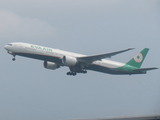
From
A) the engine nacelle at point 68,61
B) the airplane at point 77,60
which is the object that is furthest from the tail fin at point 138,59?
the engine nacelle at point 68,61

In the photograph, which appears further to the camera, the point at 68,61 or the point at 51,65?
the point at 51,65

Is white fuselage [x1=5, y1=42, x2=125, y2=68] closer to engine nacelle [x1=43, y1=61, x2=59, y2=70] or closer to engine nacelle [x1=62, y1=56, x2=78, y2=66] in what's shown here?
engine nacelle [x1=62, y1=56, x2=78, y2=66]

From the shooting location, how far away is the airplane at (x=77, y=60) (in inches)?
1978

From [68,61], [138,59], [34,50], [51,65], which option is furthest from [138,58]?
[34,50]

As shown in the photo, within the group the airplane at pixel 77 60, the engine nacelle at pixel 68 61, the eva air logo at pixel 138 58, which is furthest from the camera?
the eva air logo at pixel 138 58

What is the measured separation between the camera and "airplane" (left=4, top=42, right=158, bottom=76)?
5025 centimetres

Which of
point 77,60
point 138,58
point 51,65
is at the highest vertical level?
point 138,58

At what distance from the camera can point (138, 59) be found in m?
61.8

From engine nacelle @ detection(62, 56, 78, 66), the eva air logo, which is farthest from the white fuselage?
the eva air logo

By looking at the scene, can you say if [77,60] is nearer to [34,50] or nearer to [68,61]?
[68,61]

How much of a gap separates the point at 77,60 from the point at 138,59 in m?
15.2

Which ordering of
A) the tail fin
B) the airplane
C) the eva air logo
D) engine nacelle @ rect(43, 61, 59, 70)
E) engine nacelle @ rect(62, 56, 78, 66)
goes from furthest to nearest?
the eva air logo
the tail fin
engine nacelle @ rect(43, 61, 59, 70)
engine nacelle @ rect(62, 56, 78, 66)
the airplane

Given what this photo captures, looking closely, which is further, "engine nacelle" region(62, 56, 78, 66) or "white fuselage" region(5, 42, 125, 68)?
"engine nacelle" region(62, 56, 78, 66)

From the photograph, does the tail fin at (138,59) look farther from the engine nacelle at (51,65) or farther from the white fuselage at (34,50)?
the white fuselage at (34,50)
